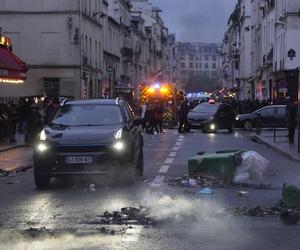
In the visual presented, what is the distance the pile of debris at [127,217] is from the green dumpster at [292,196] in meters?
2.04

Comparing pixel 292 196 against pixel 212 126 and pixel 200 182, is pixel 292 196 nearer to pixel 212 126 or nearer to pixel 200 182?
pixel 200 182

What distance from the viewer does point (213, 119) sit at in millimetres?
36844

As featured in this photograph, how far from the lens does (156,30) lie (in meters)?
137

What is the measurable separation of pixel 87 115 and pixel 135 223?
5.19 meters

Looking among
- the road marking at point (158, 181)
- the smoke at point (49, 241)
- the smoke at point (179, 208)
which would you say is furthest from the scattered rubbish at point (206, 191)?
the smoke at point (49, 241)

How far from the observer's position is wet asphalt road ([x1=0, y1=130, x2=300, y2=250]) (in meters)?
7.93

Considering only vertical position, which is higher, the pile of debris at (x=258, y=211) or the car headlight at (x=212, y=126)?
the pile of debris at (x=258, y=211)

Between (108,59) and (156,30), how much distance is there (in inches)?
2591

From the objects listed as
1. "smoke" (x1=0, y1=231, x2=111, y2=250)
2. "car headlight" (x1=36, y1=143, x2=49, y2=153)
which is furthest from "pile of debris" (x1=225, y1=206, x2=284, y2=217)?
"car headlight" (x1=36, y1=143, x2=49, y2=153)

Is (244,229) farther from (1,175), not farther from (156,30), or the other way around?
(156,30)

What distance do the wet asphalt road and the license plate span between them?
0.51 m

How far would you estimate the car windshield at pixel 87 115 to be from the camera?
1372 centimetres

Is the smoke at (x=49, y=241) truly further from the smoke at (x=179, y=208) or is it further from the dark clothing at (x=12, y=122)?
the dark clothing at (x=12, y=122)

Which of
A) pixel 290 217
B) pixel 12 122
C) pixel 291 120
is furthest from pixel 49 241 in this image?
pixel 12 122
